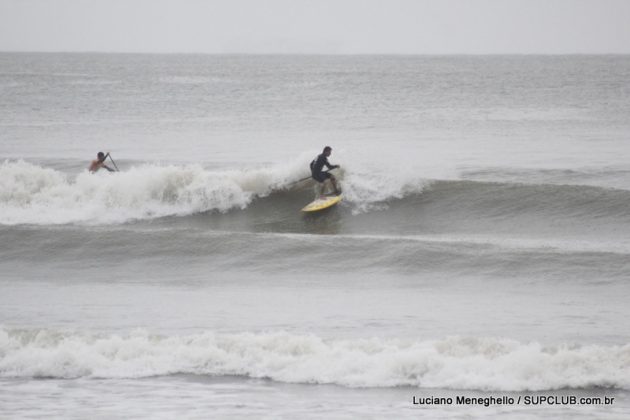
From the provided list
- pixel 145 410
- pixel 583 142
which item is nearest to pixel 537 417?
pixel 145 410

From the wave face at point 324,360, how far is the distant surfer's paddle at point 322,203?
290 inches

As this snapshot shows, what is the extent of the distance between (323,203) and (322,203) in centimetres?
2

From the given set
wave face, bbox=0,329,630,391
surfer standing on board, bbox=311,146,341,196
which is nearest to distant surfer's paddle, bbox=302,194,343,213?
surfer standing on board, bbox=311,146,341,196

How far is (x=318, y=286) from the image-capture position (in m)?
12.7

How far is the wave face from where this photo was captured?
8719 mm

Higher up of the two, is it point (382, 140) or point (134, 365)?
point (382, 140)

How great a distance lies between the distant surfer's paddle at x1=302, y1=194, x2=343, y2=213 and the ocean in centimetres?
17

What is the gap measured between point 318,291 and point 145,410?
15.3 ft

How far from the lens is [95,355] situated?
9.52m

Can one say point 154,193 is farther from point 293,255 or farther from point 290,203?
point 293,255

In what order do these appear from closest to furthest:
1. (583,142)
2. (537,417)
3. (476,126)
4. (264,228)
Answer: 1. (537,417)
2. (264,228)
3. (583,142)
4. (476,126)

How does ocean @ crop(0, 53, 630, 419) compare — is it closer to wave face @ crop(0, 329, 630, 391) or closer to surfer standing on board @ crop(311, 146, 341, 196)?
wave face @ crop(0, 329, 630, 391)

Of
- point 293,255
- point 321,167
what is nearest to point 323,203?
point 321,167

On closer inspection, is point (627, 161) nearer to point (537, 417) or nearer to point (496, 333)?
point (496, 333)
